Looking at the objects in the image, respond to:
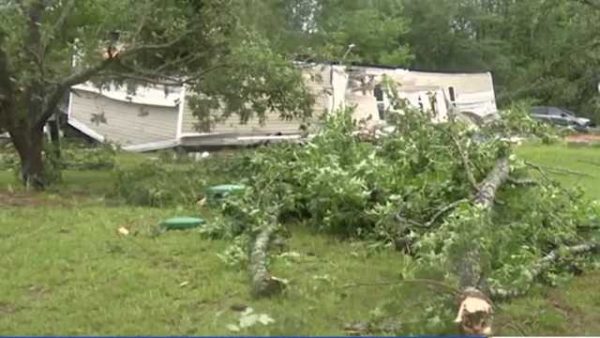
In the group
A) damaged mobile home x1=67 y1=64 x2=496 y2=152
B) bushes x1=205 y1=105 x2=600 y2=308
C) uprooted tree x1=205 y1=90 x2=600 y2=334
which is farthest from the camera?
damaged mobile home x1=67 y1=64 x2=496 y2=152

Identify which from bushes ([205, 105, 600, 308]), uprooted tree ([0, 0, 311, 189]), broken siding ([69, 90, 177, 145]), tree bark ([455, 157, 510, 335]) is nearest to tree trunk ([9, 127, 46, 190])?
uprooted tree ([0, 0, 311, 189])

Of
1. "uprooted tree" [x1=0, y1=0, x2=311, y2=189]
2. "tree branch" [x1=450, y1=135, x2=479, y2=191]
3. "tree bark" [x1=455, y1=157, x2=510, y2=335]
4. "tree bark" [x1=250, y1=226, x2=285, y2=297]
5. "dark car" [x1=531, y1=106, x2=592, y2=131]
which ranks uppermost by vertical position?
"uprooted tree" [x1=0, y1=0, x2=311, y2=189]

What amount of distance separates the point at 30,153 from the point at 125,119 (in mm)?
12547

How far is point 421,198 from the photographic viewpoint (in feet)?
23.6

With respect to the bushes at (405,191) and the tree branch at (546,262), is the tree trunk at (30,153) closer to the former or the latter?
the bushes at (405,191)

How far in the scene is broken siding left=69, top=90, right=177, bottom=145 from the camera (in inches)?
901

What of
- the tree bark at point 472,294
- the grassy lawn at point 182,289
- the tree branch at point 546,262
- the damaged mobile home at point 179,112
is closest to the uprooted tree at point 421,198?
the tree branch at point 546,262

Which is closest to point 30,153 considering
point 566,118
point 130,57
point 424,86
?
point 130,57

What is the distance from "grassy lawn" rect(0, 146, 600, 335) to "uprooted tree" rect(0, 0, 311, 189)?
11.5 ft

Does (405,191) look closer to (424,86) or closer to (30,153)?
(30,153)

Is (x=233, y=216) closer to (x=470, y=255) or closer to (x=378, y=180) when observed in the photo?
(x=378, y=180)

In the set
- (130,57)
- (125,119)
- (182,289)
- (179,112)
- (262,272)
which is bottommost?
(125,119)

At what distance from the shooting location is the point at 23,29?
10.8m

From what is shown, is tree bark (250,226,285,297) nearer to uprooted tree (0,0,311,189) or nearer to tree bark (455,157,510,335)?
tree bark (455,157,510,335)
